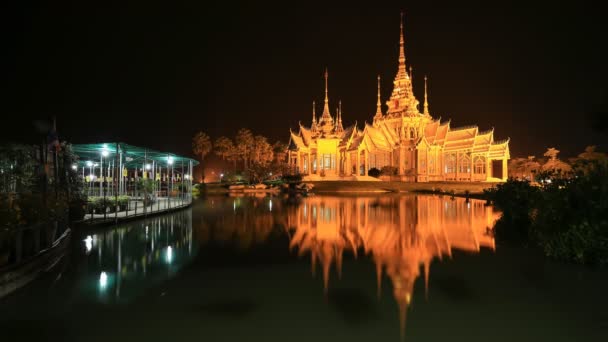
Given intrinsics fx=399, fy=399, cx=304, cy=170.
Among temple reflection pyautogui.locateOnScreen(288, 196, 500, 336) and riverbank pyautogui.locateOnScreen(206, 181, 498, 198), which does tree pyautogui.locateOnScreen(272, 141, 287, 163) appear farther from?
temple reflection pyautogui.locateOnScreen(288, 196, 500, 336)

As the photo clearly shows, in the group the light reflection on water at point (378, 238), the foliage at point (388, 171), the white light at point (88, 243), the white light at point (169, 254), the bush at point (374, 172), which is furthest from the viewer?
the bush at point (374, 172)

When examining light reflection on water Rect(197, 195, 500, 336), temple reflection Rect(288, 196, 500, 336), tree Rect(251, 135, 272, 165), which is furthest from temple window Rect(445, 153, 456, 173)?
temple reflection Rect(288, 196, 500, 336)

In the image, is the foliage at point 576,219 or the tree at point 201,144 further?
the tree at point 201,144

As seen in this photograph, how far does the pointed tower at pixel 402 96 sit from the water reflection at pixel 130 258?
56678 mm

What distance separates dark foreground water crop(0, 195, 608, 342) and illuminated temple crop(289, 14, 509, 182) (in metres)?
48.3

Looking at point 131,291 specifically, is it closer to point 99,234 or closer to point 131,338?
point 131,338

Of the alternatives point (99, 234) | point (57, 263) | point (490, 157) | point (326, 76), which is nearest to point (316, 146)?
point (326, 76)

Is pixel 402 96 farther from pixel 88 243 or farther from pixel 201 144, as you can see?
pixel 88 243

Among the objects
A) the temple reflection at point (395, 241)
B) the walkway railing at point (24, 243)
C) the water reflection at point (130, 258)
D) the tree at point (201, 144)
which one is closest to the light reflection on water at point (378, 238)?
the temple reflection at point (395, 241)

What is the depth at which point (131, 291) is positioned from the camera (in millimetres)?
6496

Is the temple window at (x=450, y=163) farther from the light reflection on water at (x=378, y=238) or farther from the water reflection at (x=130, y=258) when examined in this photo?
the water reflection at (x=130, y=258)

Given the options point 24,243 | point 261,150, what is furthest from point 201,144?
point 24,243

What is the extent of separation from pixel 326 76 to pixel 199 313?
6471 cm

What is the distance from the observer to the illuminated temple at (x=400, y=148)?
6062 cm
